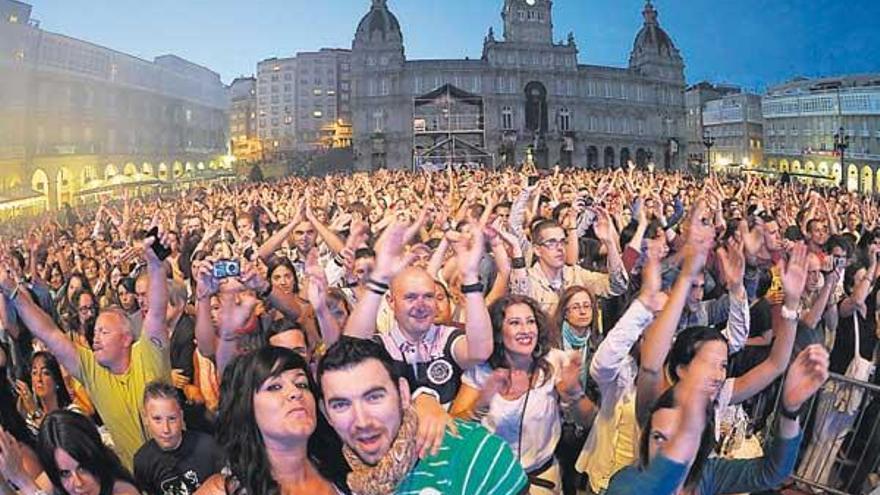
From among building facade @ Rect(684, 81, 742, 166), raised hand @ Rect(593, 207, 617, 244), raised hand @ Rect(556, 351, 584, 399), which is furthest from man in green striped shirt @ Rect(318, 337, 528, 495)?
building facade @ Rect(684, 81, 742, 166)

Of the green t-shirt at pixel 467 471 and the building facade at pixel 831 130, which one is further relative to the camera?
the building facade at pixel 831 130

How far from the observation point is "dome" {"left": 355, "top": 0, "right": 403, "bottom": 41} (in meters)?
13.9

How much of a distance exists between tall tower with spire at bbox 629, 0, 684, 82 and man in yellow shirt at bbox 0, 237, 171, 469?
24.3 feet

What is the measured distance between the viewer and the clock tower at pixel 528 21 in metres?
14.8

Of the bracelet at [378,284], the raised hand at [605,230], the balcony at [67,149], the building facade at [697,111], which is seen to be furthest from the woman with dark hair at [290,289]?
the building facade at [697,111]

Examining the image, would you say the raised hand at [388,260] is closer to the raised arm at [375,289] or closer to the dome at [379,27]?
the raised arm at [375,289]

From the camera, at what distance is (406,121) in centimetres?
1972

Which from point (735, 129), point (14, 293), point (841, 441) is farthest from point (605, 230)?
point (735, 129)

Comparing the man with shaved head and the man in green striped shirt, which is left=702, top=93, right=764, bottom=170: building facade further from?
the man in green striped shirt

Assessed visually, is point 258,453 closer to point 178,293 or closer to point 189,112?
point 178,293

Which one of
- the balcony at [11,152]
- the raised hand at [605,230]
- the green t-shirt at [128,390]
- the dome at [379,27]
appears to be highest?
the dome at [379,27]

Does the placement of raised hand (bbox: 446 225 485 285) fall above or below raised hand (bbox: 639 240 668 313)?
above

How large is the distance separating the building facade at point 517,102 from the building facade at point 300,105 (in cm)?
66

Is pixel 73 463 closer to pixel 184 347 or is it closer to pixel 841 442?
pixel 184 347
